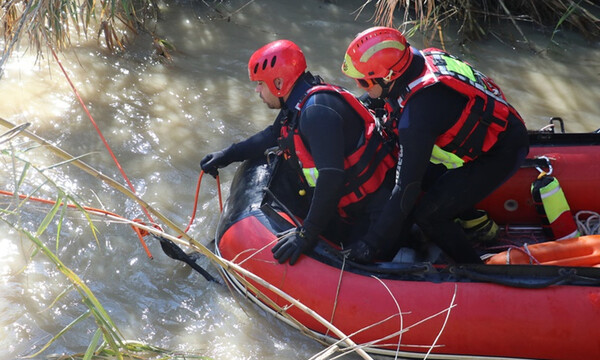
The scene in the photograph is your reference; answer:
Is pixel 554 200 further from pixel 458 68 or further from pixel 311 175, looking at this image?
pixel 311 175

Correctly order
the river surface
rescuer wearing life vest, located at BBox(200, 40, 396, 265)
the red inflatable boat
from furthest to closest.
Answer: the river surface
rescuer wearing life vest, located at BBox(200, 40, 396, 265)
the red inflatable boat

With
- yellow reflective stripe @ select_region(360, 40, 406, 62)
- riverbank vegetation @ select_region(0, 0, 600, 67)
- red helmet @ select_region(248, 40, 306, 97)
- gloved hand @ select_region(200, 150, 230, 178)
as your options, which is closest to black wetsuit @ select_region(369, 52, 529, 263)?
yellow reflective stripe @ select_region(360, 40, 406, 62)

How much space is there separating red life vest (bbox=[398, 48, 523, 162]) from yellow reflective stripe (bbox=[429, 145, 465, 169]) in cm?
2

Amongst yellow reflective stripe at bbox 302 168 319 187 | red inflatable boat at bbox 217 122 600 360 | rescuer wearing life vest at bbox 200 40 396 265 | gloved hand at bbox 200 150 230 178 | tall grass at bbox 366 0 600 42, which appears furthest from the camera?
tall grass at bbox 366 0 600 42

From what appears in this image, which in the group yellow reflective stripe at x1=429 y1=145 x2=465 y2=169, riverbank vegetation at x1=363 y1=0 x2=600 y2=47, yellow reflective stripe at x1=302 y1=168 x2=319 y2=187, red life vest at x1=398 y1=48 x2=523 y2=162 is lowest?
riverbank vegetation at x1=363 y1=0 x2=600 y2=47

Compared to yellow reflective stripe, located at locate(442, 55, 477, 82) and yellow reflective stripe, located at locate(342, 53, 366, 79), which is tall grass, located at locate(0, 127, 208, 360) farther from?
yellow reflective stripe, located at locate(442, 55, 477, 82)

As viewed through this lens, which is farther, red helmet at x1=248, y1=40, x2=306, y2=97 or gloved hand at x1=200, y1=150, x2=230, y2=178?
gloved hand at x1=200, y1=150, x2=230, y2=178

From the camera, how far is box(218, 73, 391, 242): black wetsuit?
288cm

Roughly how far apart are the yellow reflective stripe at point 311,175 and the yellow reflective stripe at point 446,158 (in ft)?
1.73

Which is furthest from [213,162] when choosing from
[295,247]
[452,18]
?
[452,18]

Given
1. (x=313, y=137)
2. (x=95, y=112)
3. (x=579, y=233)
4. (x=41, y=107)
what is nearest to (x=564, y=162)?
(x=579, y=233)

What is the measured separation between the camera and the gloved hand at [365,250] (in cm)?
303

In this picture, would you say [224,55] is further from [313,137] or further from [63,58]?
[313,137]

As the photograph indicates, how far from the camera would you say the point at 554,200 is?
3330 mm
